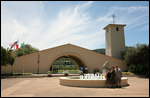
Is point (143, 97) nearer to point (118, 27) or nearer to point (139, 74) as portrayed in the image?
point (139, 74)

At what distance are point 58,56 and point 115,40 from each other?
52.7 ft

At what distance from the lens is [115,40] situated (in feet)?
122

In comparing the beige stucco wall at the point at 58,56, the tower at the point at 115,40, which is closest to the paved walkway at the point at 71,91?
the beige stucco wall at the point at 58,56

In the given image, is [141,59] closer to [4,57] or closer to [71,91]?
[71,91]

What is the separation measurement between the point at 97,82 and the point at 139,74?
1873 cm

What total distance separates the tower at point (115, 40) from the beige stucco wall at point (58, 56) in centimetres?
284

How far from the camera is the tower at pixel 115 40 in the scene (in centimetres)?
3697

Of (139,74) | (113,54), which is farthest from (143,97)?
(113,54)

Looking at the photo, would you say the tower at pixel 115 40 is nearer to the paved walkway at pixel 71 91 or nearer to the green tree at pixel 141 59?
the green tree at pixel 141 59

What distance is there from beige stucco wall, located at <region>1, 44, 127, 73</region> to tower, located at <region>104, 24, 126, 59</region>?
2.84 m

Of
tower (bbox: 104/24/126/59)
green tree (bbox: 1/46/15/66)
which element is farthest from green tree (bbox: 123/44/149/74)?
green tree (bbox: 1/46/15/66)

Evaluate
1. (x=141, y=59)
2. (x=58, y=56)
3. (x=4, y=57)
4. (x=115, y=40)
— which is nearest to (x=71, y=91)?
(x=4, y=57)

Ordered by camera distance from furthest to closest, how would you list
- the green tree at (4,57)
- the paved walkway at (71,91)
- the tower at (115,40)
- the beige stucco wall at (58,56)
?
1. the tower at (115,40)
2. the beige stucco wall at (58,56)
3. the green tree at (4,57)
4. the paved walkway at (71,91)

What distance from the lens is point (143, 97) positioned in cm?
722
